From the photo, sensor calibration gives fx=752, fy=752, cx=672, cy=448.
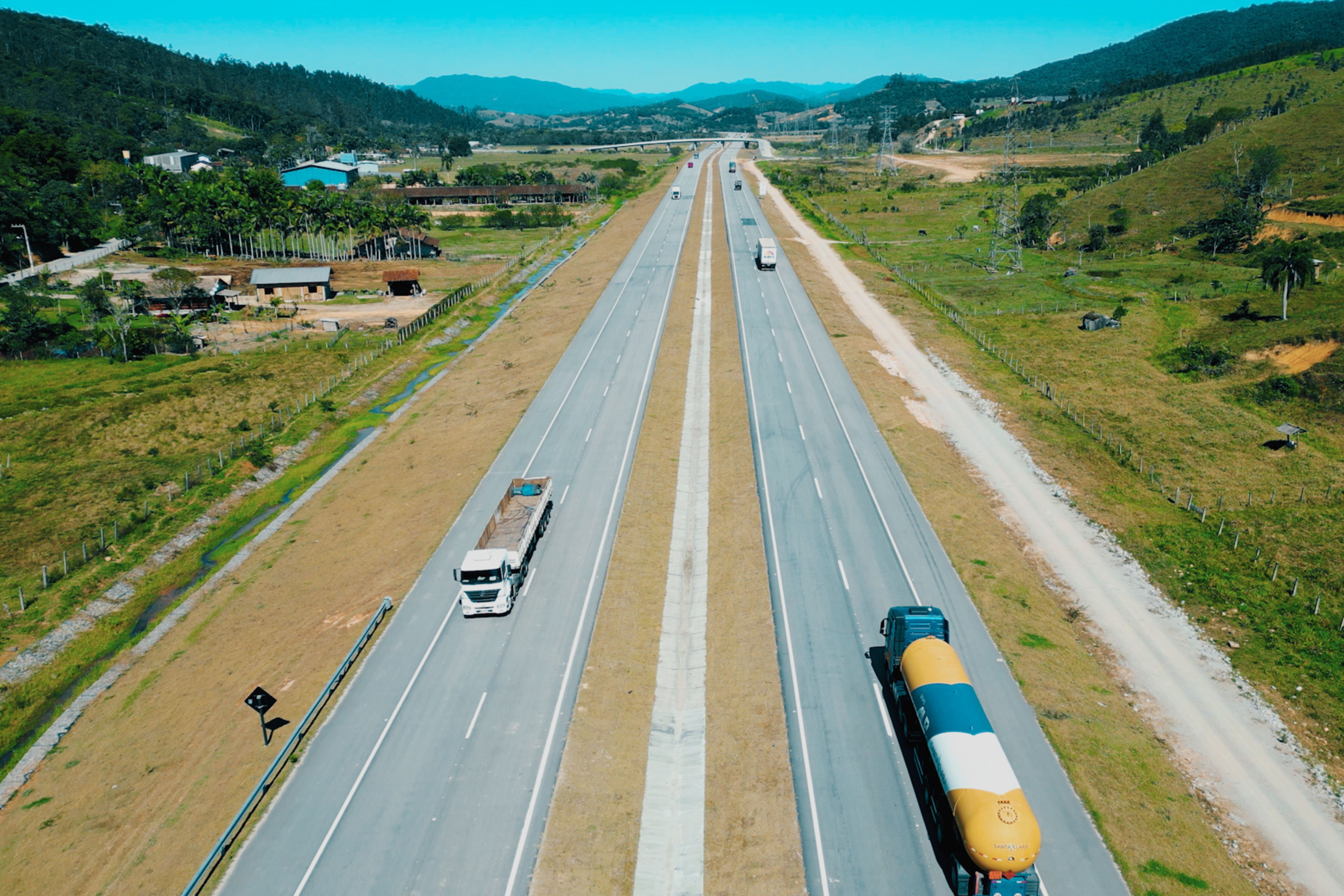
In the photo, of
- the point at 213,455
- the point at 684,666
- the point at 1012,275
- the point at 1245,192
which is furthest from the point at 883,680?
the point at 1245,192

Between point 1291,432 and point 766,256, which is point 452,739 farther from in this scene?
point 766,256

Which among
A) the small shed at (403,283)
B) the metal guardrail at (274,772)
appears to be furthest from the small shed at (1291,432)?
the small shed at (403,283)

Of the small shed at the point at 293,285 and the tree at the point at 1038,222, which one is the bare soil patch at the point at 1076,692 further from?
the small shed at the point at 293,285

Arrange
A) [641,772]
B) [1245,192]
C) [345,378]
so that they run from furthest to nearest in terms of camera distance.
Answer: [1245,192]
[345,378]
[641,772]

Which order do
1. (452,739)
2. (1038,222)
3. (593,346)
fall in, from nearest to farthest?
(452,739) → (593,346) → (1038,222)

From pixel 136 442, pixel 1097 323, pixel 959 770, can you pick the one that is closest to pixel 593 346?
pixel 136 442

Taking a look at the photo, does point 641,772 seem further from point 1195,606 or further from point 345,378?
point 345,378

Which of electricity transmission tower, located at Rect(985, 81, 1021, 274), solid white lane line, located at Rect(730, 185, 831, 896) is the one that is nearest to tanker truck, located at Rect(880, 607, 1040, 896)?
solid white lane line, located at Rect(730, 185, 831, 896)
